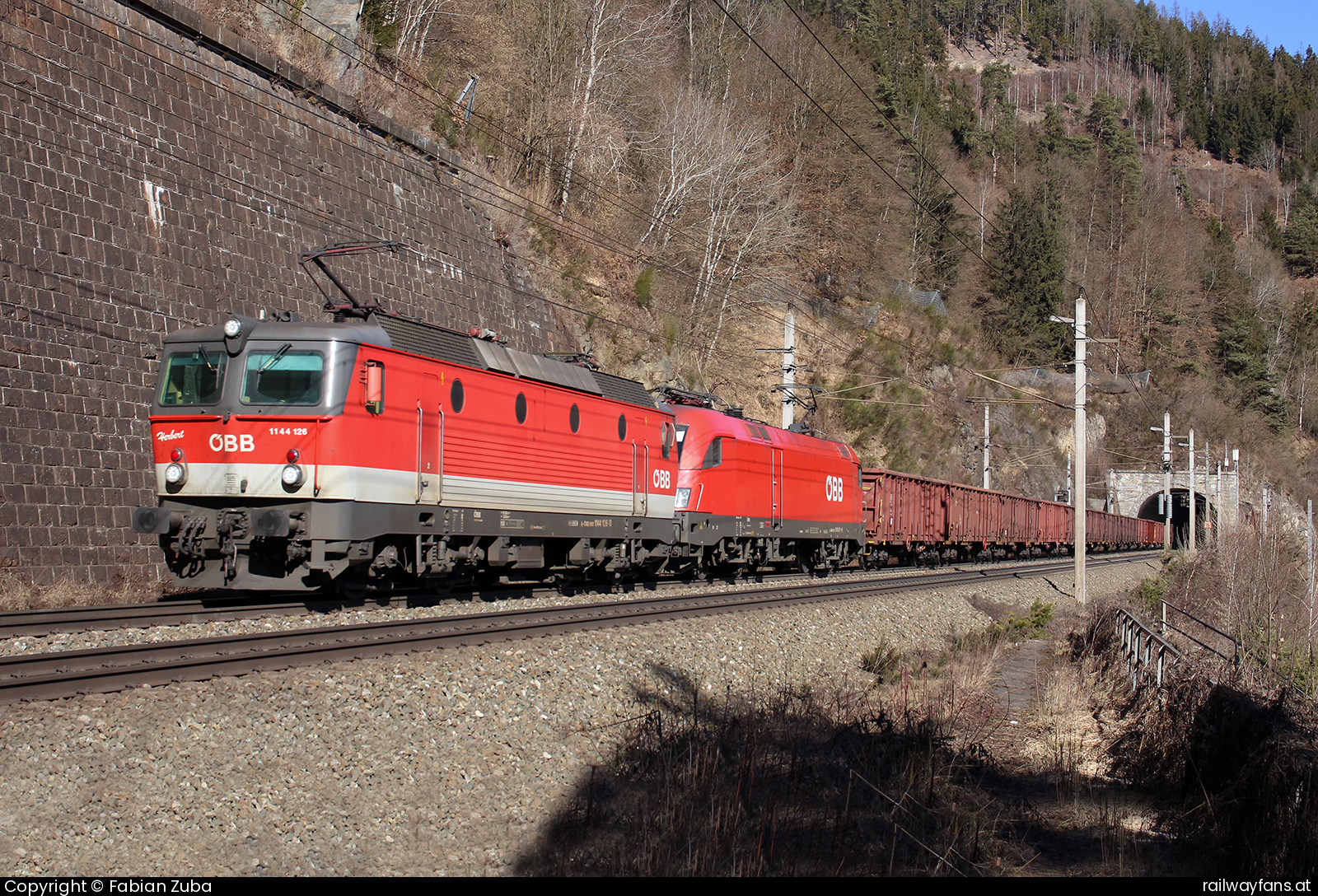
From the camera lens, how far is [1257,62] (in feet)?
517

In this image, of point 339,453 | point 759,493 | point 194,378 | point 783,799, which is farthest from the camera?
point 759,493

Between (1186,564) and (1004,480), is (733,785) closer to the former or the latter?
(1186,564)

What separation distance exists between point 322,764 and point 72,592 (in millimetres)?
9906

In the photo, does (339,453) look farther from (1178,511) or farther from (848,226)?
(1178,511)

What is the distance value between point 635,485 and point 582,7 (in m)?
29.6

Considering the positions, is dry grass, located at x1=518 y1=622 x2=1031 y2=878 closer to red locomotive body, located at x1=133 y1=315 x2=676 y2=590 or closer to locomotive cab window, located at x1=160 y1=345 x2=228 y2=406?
red locomotive body, located at x1=133 y1=315 x2=676 y2=590

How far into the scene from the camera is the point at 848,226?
58938 millimetres

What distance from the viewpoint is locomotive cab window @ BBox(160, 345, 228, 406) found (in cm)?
1157

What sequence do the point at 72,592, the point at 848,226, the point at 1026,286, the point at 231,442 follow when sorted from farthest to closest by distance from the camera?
the point at 1026,286 < the point at 848,226 < the point at 72,592 < the point at 231,442

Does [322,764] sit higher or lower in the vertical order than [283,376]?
lower

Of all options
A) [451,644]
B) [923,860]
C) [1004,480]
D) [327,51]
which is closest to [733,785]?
[923,860]

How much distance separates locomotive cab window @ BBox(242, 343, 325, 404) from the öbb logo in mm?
429

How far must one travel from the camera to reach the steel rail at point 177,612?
10.6 metres

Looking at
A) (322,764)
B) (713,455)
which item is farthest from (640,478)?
(322,764)
